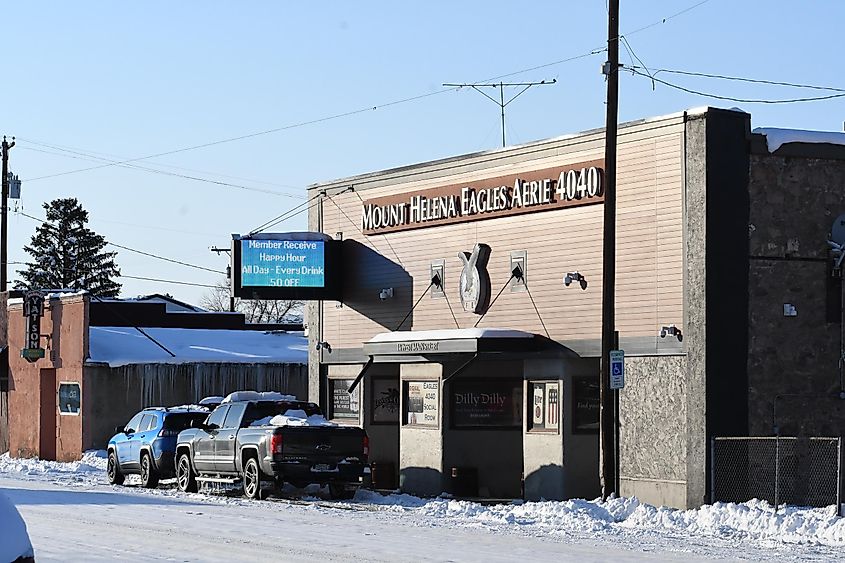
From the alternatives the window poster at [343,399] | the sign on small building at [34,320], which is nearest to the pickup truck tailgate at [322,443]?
the window poster at [343,399]

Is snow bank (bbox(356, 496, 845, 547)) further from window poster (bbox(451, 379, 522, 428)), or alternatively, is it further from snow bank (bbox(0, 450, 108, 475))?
snow bank (bbox(0, 450, 108, 475))

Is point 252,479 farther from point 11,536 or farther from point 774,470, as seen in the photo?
point 11,536

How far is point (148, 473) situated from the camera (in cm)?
3209

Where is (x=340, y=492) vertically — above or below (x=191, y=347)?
below

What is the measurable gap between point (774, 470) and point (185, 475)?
12.2 metres

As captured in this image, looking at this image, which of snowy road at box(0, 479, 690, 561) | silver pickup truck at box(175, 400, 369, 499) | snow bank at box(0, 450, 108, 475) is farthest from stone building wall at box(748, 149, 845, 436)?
snow bank at box(0, 450, 108, 475)

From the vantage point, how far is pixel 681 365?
24812mm

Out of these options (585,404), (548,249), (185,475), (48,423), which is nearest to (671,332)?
(585,404)

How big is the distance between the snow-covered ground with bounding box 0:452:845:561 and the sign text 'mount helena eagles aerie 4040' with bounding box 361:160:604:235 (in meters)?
6.12

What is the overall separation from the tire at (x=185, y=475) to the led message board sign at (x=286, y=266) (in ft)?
14.4

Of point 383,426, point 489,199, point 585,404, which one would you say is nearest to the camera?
point 585,404

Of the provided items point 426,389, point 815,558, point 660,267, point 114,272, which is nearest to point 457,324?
point 426,389

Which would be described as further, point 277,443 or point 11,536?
point 277,443

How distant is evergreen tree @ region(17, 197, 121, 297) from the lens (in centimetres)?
10375
